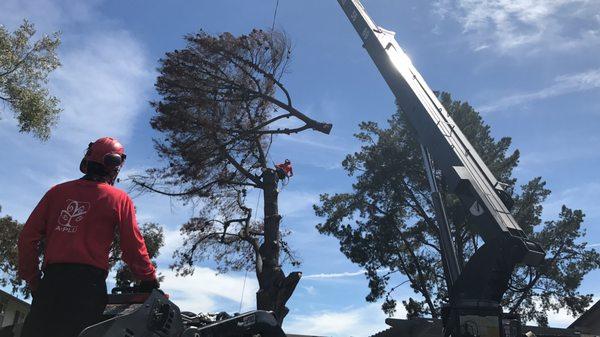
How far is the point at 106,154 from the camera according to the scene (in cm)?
329

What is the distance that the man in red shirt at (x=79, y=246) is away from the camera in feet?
9.52

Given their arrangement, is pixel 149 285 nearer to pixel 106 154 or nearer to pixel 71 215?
pixel 71 215

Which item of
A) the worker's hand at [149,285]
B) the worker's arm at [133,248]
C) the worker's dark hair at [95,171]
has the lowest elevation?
the worker's hand at [149,285]

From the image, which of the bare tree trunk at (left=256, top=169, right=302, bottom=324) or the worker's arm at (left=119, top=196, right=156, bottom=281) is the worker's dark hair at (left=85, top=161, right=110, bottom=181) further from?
the bare tree trunk at (left=256, top=169, right=302, bottom=324)

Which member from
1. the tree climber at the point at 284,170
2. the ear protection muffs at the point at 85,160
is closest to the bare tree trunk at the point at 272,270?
the tree climber at the point at 284,170

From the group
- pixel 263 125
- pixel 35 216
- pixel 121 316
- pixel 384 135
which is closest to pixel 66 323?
pixel 121 316

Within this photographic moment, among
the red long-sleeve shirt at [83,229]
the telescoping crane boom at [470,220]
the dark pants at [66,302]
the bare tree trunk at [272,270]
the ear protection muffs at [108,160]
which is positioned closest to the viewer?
the dark pants at [66,302]

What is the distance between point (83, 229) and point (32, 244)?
0.34m

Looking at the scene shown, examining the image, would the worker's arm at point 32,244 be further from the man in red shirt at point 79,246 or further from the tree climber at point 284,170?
the tree climber at point 284,170

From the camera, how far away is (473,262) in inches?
344

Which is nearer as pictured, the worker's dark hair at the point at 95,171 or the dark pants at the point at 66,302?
the dark pants at the point at 66,302

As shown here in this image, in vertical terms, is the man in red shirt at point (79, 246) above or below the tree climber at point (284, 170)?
below

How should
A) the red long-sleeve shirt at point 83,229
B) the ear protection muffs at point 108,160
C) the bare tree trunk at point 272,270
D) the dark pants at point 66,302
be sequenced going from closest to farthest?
1. the dark pants at point 66,302
2. the red long-sleeve shirt at point 83,229
3. the ear protection muffs at point 108,160
4. the bare tree trunk at point 272,270

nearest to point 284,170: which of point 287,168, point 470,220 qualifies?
point 287,168
